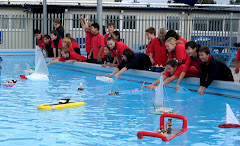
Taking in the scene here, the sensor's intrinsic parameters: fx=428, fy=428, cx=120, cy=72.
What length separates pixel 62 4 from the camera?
31656 millimetres

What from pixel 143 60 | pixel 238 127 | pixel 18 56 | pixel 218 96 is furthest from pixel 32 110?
pixel 18 56

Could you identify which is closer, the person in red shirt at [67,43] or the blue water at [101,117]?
the blue water at [101,117]

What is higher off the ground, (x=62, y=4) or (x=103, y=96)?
(x=62, y=4)

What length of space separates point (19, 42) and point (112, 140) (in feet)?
77.3

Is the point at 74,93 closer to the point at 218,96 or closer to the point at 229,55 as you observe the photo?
the point at 218,96

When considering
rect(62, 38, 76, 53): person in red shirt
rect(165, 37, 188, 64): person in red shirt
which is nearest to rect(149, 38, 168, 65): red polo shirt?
rect(165, 37, 188, 64): person in red shirt

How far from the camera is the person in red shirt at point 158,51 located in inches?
511

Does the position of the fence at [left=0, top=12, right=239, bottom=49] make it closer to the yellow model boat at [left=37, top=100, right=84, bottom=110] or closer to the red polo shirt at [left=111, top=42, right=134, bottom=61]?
the red polo shirt at [left=111, top=42, right=134, bottom=61]

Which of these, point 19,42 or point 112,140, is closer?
point 112,140

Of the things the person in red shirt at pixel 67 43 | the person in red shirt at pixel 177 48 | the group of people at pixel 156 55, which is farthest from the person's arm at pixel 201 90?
the person in red shirt at pixel 67 43

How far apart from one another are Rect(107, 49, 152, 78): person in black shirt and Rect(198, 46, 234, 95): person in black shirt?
A: 257 cm

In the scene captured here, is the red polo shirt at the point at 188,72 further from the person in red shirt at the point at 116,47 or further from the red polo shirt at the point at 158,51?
the person in red shirt at the point at 116,47

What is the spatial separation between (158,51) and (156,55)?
0.60ft

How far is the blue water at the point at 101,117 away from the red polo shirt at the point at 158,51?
2.06 meters
